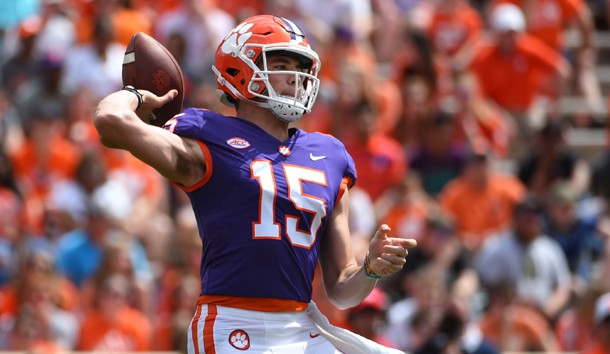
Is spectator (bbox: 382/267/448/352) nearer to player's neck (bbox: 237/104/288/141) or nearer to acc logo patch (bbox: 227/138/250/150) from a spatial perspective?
player's neck (bbox: 237/104/288/141)

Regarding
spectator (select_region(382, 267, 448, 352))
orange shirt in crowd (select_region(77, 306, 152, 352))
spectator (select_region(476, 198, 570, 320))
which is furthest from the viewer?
spectator (select_region(476, 198, 570, 320))

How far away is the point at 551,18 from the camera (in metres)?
12.7

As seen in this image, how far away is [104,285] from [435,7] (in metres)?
5.01

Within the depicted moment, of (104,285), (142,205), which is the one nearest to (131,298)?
(104,285)

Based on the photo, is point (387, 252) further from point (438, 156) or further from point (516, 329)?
point (438, 156)

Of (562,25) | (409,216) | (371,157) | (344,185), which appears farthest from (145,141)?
(562,25)

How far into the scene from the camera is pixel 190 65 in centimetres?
1173

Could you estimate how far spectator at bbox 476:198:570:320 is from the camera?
31.5ft

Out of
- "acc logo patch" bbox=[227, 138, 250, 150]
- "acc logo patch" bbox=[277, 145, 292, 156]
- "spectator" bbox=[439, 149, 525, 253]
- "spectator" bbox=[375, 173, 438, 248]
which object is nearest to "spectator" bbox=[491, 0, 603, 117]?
"spectator" bbox=[439, 149, 525, 253]

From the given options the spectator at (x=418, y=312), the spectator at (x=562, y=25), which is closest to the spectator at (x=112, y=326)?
the spectator at (x=418, y=312)

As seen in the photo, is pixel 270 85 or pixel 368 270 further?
pixel 270 85

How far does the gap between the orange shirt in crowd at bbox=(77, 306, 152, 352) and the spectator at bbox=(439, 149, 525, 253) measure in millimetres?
2754

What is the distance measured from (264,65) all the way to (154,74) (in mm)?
468

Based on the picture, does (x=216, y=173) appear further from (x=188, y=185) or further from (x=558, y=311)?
(x=558, y=311)
